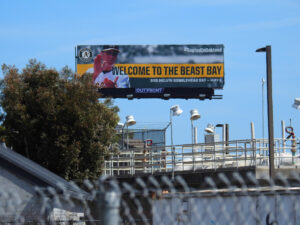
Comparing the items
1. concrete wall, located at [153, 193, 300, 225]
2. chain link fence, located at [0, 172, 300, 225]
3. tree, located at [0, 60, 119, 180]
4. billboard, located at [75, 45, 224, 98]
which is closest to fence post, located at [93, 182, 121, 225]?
chain link fence, located at [0, 172, 300, 225]

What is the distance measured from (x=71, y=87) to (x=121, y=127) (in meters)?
7.87

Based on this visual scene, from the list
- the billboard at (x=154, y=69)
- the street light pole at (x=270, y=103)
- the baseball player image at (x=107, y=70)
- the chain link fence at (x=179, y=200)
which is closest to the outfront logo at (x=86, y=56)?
the billboard at (x=154, y=69)

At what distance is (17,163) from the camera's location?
1834 cm

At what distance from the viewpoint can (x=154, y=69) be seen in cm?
4997

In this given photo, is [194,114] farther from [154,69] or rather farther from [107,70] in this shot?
[107,70]

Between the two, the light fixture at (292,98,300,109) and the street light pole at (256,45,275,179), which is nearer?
the street light pole at (256,45,275,179)

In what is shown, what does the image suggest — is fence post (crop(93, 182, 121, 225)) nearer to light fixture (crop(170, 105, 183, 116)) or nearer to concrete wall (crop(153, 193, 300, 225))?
concrete wall (crop(153, 193, 300, 225))

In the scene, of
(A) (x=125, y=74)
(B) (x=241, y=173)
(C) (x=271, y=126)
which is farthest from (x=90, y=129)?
(A) (x=125, y=74)

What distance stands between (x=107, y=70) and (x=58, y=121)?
2280cm

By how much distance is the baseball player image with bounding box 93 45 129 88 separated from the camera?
48594mm

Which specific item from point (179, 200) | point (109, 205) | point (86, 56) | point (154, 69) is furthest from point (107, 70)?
point (109, 205)

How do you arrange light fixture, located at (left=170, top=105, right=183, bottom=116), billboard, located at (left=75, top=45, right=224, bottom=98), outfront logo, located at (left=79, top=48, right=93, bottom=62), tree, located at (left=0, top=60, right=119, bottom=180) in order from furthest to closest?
outfront logo, located at (left=79, top=48, right=93, bottom=62) → billboard, located at (left=75, top=45, right=224, bottom=98) → light fixture, located at (left=170, top=105, right=183, bottom=116) → tree, located at (left=0, top=60, right=119, bottom=180)

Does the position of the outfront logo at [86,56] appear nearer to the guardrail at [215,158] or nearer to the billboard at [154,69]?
the billboard at [154,69]

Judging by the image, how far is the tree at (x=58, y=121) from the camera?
26531mm
